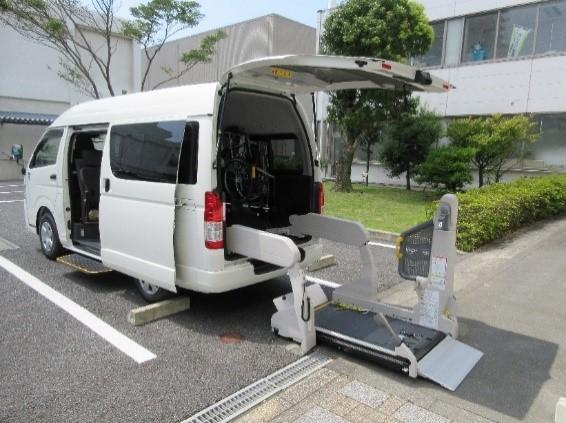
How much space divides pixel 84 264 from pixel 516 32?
1391 cm

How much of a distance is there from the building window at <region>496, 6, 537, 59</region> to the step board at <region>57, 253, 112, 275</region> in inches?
530

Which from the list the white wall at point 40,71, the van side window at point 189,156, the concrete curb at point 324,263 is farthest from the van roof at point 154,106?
the white wall at point 40,71

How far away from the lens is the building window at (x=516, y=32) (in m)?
12.8

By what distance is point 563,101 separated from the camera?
1218cm

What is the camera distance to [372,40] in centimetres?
1082

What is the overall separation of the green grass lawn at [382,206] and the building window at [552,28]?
17.6 feet

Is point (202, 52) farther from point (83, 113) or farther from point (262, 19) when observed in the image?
point (83, 113)

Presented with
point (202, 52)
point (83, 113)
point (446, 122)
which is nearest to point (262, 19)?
point (202, 52)

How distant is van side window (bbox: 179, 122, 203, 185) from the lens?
3.61 m

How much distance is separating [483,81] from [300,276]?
1291 centimetres

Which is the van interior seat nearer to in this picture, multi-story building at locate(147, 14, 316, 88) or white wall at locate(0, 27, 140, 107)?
multi-story building at locate(147, 14, 316, 88)

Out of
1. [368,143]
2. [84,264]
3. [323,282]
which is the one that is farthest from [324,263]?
[368,143]

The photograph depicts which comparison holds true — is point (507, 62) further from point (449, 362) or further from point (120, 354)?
point (120, 354)

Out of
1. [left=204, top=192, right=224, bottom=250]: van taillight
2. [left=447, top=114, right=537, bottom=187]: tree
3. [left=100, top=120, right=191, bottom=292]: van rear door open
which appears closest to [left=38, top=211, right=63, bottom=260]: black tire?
[left=100, top=120, right=191, bottom=292]: van rear door open
